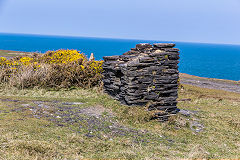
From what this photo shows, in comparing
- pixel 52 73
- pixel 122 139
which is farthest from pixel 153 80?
pixel 52 73

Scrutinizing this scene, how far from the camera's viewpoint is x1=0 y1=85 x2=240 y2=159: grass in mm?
8172

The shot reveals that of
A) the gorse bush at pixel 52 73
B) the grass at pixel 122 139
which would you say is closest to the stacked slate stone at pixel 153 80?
the grass at pixel 122 139

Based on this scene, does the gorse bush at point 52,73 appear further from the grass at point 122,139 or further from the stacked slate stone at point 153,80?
the stacked slate stone at point 153,80

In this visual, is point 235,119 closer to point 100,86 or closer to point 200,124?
point 200,124

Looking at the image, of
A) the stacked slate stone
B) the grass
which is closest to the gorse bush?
the grass

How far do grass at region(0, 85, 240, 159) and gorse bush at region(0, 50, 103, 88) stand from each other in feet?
15.0

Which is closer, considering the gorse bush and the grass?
the grass

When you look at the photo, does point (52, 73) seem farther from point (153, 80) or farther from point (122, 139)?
point (122, 139)

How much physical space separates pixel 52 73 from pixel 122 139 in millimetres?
12526

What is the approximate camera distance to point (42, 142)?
8492 mm

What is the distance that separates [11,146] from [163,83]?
9.83 metres

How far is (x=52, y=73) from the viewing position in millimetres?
21391

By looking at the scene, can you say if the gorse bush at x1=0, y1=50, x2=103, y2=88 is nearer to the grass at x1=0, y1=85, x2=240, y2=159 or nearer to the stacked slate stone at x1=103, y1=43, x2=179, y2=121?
the grass at x1=0, y1=85, x2=240, y2=159

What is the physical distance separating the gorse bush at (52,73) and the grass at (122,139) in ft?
15.0
